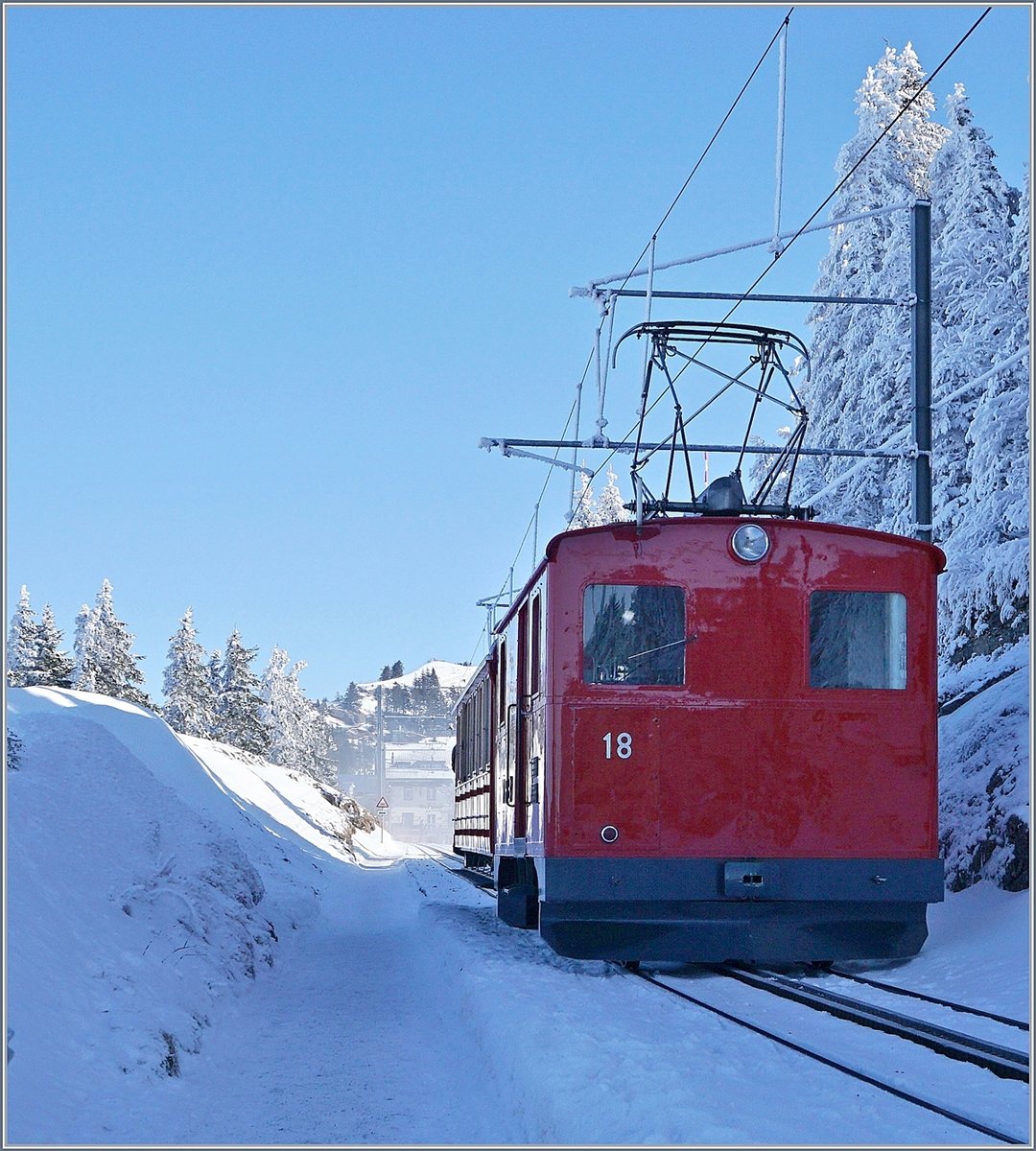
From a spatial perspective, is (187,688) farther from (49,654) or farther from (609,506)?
(609,506)

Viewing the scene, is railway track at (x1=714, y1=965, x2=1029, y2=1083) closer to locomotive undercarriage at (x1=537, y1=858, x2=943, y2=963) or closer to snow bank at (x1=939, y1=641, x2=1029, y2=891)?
locomotive undercarriage at (x1=537, y1=858, x2=943, y2=963)

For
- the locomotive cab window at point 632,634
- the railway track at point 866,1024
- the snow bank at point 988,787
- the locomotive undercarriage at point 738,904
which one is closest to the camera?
the railway track at point 866,1024

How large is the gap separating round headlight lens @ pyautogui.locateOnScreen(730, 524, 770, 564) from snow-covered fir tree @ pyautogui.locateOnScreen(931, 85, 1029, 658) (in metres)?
8.78

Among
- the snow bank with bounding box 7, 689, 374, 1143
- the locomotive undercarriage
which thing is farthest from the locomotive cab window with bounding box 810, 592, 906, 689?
the snow bank with bounding box 7, 689, 374, 1143

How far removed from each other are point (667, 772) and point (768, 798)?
0.81 meters

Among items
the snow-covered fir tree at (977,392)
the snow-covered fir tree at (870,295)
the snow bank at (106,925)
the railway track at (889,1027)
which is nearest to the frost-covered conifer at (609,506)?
the snow-covered fir tree at (870,295)

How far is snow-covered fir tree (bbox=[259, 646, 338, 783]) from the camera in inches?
3368

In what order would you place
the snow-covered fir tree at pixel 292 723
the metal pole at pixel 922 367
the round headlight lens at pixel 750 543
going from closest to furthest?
the round headlight lens at pixel 750 543 → the metal pole at pixel 922 367 → the snow-covered fir tree at pixel 292 723

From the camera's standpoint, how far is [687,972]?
1069 centimetres

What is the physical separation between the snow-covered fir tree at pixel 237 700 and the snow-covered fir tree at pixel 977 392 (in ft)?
145

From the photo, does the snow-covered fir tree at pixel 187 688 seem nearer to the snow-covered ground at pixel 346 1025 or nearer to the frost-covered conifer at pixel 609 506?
the frost-covered conifer at pixel 609 506

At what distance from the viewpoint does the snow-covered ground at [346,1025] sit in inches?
234

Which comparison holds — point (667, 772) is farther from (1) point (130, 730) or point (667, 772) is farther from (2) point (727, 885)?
(1) point (130, 730)

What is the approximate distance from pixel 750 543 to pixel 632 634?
1205 millimetres
